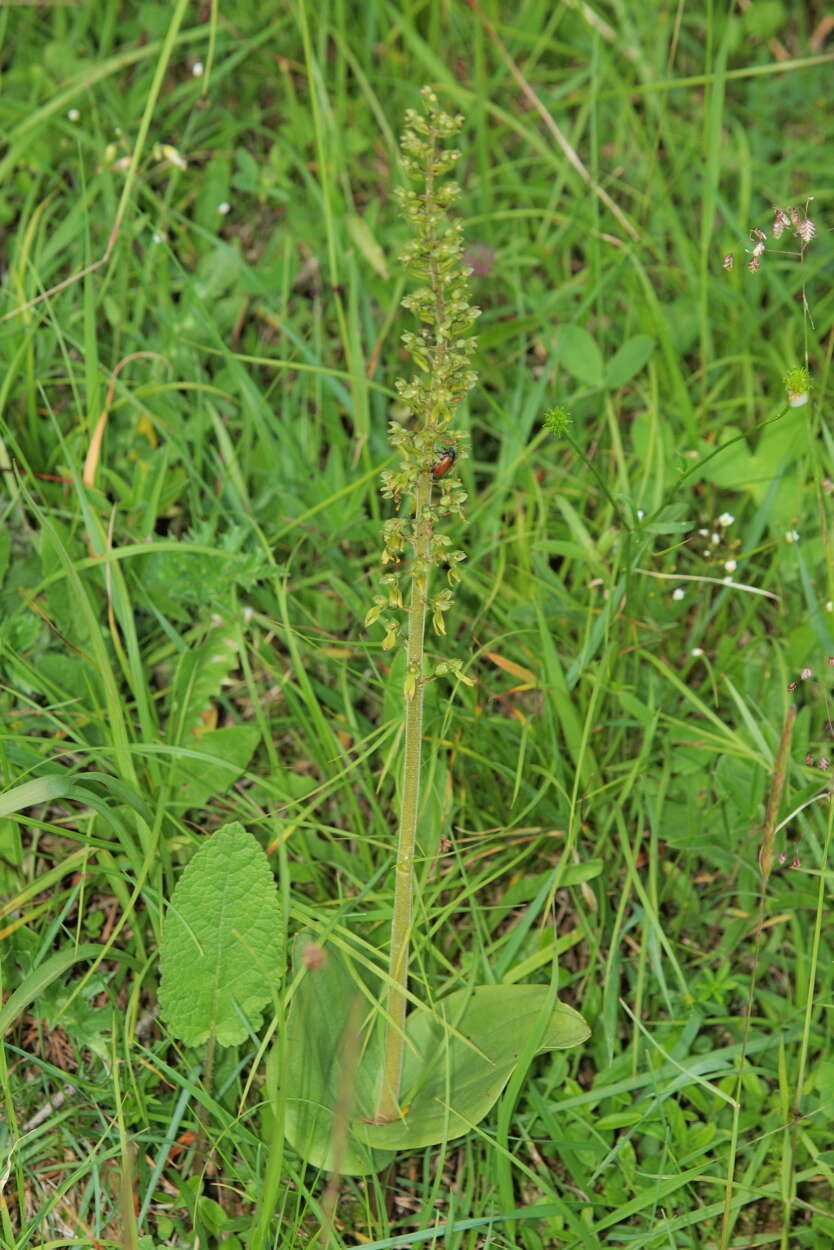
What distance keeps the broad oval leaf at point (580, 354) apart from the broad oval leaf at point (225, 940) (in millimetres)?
1844

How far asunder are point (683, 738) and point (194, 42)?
3064 millimetres

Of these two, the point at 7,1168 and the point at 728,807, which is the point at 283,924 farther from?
the point at 728,807

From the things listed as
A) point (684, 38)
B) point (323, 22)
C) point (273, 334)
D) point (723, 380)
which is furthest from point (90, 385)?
A: point (684, 38)

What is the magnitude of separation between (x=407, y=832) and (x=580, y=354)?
6.11 feet

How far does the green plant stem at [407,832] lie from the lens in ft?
7.41

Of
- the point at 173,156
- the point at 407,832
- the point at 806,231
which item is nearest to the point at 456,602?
the point at 407,832

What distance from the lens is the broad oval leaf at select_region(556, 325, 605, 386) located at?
12.0 feet

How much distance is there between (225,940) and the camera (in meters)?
2.71

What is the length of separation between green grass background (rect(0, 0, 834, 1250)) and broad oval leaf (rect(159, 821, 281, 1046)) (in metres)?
0.11

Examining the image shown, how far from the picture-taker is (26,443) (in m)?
3.57

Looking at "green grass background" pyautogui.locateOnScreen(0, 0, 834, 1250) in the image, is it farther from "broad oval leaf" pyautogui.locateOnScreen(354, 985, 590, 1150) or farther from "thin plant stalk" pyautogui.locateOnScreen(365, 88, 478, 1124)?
"thin plant stalk" pyautogui.locateOnScreen(365, 88, 478, 1124)

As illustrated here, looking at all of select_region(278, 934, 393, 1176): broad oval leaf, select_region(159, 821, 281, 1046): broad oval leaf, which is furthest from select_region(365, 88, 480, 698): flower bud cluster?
select_region(278, 934, 393, 1176): broad oval leaf

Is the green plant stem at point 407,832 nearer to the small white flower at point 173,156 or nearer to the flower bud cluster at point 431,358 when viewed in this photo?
the flower bud cluster at point 431,358

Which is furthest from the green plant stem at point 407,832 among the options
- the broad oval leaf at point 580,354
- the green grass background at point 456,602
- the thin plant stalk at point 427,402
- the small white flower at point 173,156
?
the small white flower at point 173,156
